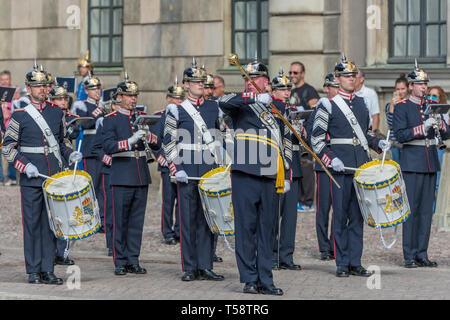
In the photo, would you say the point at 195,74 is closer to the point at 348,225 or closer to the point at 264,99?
the point at 264,99

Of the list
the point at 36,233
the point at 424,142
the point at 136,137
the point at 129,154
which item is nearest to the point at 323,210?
the point at 424,142

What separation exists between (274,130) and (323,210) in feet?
9.93

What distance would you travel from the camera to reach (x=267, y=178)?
32.4 ft

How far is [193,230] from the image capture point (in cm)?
1098

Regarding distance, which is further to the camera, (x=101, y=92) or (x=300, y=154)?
(x=101, y=92)

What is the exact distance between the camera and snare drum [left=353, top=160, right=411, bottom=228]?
10.6 meters

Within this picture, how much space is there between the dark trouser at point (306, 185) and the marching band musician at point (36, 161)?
639 cm

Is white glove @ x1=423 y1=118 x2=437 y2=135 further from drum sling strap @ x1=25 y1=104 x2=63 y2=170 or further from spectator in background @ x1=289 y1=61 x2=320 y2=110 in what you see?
spectator in background @ x1=289 y1=61 x2=320 y2=110

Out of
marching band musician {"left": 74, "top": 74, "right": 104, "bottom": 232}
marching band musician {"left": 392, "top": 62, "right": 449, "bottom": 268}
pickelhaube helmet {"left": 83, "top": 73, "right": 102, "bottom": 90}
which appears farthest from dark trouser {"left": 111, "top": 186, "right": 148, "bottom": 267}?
pickelhaube helmet {"left": 83, "top": 73, "right": 102, "bottom": 90}

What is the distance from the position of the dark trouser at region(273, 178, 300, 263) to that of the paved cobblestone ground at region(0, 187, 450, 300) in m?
0.25

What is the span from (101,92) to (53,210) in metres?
4.00

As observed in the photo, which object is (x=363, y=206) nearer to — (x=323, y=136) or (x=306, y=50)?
(x=323, y=136)
